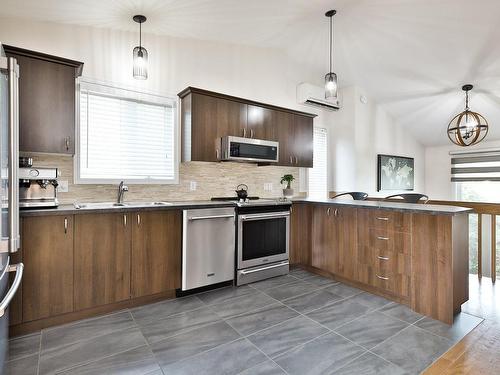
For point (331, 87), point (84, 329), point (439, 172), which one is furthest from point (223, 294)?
point (439, 172)

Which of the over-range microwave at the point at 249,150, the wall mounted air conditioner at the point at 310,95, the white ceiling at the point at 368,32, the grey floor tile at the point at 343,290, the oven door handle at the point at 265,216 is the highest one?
the white ceiling at the point at 368,32

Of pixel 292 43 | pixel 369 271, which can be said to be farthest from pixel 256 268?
pixel 292 43

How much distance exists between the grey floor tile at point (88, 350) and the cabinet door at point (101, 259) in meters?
0.40

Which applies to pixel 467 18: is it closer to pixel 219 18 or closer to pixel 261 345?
pixel 219 18

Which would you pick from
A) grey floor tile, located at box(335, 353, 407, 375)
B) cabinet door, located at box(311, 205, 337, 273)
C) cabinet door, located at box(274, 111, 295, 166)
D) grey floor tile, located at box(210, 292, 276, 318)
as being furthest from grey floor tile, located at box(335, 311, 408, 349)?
cabinet door, located at box(274, 111, 295, 166)

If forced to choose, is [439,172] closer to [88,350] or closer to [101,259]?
[101,259]

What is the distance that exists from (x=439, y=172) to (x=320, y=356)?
6.43 m

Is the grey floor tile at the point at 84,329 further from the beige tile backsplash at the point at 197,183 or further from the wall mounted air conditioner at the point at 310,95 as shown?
the wall mounted air conditioner at the point at 310,95

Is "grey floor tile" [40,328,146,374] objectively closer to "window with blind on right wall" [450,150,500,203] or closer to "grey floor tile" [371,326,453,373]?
"grey floor tile" [371,326,453,373]

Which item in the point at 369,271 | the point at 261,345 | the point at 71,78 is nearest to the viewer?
the point at 261,345

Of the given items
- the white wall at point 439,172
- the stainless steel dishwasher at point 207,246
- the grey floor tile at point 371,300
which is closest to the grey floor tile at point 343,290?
the grey floor tile at point 371,300

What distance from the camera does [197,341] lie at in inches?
86.5

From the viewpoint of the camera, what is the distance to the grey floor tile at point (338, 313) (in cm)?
252

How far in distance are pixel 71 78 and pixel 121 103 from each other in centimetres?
69
